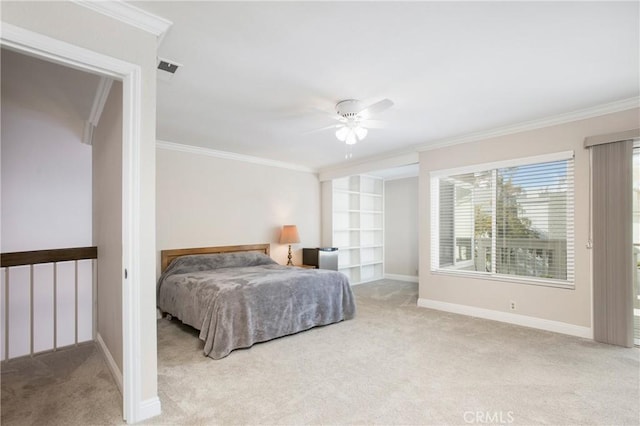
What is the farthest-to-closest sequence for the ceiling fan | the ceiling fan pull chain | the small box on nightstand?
1. the small box on nightstand
2. the ceiling fan pull chain
3. the ceiling fan

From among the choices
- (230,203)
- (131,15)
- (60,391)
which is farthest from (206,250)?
(131,15)

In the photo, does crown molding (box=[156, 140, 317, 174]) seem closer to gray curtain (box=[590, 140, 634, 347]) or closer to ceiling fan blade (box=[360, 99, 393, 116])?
ceiling fan blade (box=[360, 99, 393, 116])

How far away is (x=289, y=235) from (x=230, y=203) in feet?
3.75

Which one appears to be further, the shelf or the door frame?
the shelf

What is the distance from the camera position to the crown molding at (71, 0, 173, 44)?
1.77 meters

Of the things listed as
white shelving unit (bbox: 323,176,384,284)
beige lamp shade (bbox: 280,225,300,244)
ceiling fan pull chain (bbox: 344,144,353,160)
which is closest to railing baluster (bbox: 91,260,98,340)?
beige lamp shade (bbox: 280,225,300,244)

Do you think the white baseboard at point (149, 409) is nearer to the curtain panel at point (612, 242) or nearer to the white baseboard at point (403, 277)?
the curtain panel at point (612, 242)

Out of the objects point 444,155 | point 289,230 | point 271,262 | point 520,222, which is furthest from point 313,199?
point 520,222

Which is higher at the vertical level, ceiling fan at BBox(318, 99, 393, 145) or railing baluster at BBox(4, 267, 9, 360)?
ceiling fan at BBox(318, 99, 393, 145)

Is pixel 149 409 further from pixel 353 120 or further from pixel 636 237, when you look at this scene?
pixel 636 237
